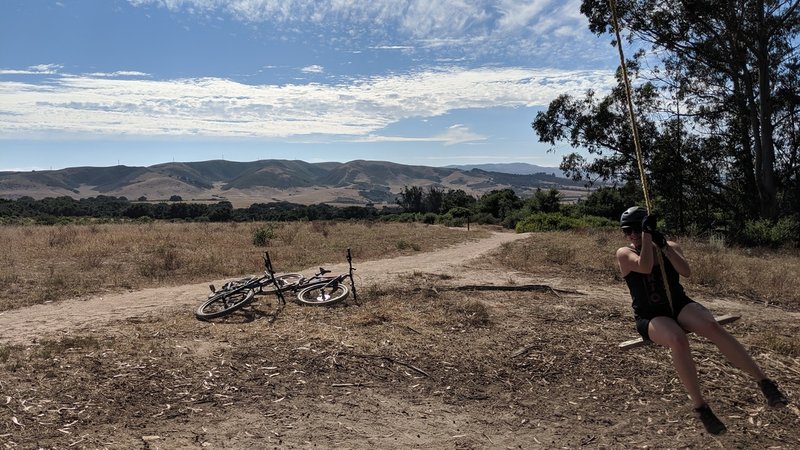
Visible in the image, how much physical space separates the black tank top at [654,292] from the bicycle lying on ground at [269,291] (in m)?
5.66

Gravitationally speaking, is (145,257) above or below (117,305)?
above

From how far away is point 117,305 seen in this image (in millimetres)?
9656

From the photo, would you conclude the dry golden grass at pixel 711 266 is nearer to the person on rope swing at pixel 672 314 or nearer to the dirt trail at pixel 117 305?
the dirt trail at pixel 117 305

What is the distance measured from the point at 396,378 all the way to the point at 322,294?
386cm

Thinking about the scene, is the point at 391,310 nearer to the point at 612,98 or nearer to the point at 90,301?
the point at 90,301

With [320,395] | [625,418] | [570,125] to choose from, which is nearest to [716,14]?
[570,125]

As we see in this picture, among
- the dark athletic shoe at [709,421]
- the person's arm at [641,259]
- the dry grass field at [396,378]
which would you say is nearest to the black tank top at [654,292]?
the person's arm at [641,259]

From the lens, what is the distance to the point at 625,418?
16.9 feet

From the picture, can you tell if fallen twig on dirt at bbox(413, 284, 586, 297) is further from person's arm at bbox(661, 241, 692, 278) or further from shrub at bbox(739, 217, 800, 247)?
shrub at bbox(739, 217, 800, 247)

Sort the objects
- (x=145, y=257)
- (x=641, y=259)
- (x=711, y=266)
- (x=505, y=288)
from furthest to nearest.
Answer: (x=145, y=257) < (x=711, y=266) < (x=505, y=288) < (x=641, y=259)

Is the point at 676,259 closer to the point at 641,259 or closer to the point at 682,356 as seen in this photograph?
the point at 641,259

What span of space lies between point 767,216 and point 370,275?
19937 millimetres

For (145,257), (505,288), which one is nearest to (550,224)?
(505,288)

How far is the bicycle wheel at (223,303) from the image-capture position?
8.46 meters
